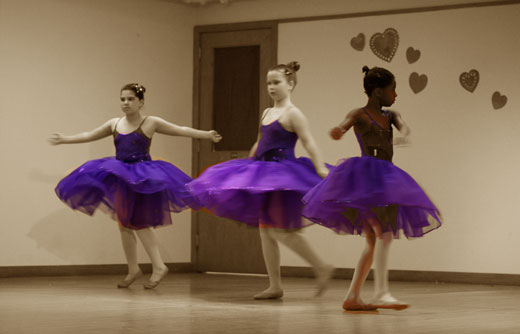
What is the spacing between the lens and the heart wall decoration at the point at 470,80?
21.5ft

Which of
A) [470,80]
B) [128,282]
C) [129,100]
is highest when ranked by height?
[470,80]

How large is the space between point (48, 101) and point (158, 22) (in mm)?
1413

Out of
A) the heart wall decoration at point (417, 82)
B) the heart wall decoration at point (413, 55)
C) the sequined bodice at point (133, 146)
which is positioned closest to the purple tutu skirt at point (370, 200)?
the sequined bodice at point (133, 146)

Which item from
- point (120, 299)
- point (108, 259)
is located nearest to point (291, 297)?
point (120, 299)

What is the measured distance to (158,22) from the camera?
7.48 meters

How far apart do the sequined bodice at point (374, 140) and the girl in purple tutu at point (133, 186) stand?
134 centimetres

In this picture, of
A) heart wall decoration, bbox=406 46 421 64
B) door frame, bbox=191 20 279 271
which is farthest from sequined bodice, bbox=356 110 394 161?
door frame, bbox=191 20 279 271

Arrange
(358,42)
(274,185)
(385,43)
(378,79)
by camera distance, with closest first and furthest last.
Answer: (378,79)
(274,185)
(385,43)
(358,42)

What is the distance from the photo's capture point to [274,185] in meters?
4.35

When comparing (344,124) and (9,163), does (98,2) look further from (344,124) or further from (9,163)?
(344,124)

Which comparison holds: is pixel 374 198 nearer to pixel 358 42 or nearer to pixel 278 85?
pixel 278 85

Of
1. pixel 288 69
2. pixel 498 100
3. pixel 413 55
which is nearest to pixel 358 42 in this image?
pixel 413 55

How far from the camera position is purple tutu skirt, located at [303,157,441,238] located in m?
3.71

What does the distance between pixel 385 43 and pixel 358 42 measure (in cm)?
25
